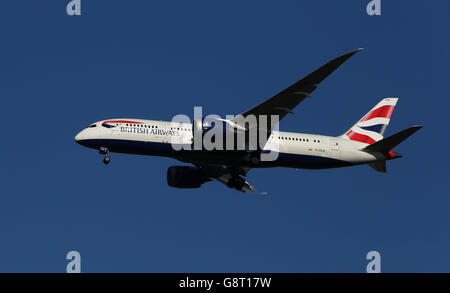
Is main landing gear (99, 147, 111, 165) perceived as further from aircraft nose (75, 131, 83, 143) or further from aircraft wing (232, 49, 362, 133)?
aircraft wing (232, 49, 362, 133)

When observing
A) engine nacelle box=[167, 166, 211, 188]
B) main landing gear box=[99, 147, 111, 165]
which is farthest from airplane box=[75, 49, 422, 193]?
engine nacelle box=[167, 166, 211, 188]

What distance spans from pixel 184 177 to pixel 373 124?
48.7ft

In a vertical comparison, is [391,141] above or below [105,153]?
above

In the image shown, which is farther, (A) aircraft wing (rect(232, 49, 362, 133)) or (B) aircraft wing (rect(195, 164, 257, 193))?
(B) aircraft wing (rect(195, 164, 257, 193))

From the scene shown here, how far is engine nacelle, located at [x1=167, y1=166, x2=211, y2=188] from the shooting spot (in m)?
54.1

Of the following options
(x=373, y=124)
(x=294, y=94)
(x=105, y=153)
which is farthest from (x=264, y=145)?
(x=105, y=153)

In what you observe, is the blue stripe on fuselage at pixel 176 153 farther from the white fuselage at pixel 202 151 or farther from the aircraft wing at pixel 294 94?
the aircraft wing at pixel 294 94

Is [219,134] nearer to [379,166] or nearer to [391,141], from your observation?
[391,141]

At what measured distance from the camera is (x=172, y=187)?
54469mm

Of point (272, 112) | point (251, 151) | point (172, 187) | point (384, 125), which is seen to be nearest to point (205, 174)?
point (172, 187)

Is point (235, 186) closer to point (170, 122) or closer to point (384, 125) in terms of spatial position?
point (170, 122)

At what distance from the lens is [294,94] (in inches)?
1718

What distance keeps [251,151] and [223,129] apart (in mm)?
3388
